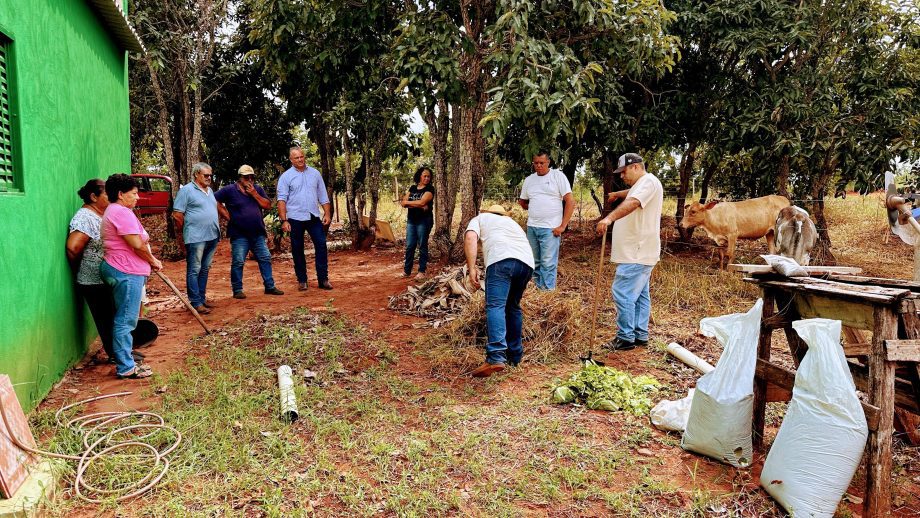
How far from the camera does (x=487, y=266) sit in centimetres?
445

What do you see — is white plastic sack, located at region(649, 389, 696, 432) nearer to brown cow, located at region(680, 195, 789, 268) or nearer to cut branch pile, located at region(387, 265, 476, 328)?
cut branch pile, located at region(387, 265, 476, 328)

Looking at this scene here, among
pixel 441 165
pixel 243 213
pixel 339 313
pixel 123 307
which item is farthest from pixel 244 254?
pixel 441 165

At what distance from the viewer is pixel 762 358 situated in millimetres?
3355

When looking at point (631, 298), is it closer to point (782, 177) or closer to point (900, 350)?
point (900, 350)

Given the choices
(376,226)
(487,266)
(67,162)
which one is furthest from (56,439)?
(376,226)

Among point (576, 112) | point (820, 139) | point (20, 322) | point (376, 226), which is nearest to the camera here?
point (20, 322)

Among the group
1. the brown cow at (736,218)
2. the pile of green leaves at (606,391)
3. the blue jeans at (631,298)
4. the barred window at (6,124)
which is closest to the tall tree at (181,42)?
the barred window at (6,124)

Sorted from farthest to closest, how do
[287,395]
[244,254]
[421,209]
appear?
1. [421,209]
2. [244,254]
3. [287,395]

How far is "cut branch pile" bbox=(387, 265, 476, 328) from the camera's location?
247 inches

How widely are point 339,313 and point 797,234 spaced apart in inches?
227

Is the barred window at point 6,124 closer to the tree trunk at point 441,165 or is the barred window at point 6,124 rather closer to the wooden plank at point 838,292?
the wooden plank at point 838,292

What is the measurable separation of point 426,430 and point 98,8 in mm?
5198

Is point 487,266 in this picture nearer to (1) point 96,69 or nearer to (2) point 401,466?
(2) point 401,466

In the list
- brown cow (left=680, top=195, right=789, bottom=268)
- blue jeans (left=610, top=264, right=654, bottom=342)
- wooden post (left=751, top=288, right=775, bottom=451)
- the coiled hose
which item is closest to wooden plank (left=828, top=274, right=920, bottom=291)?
wooden post (left=751, top=288, right=775, bottom=451)
